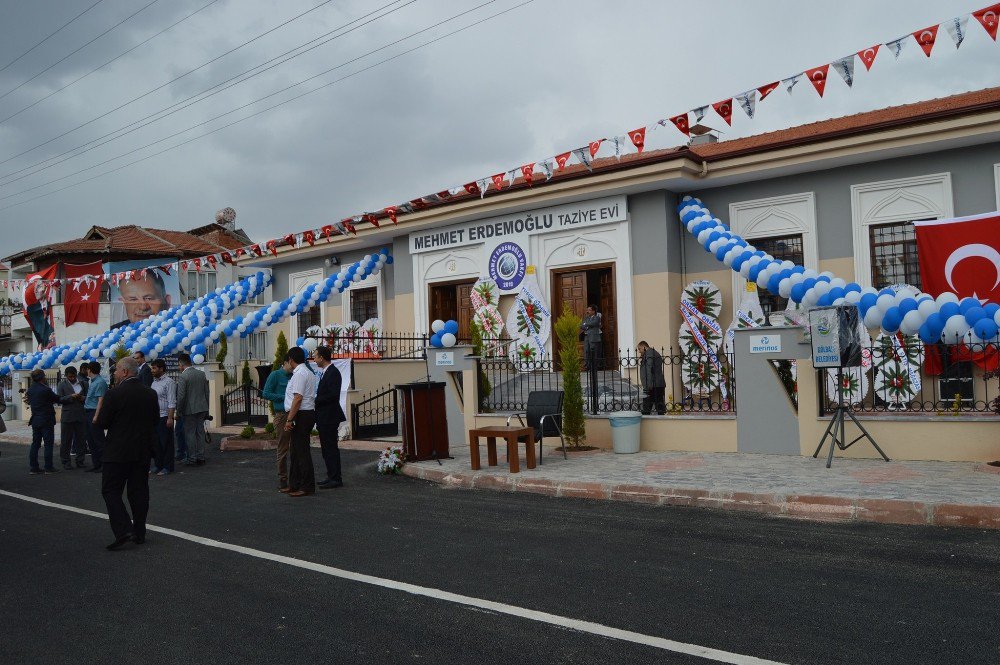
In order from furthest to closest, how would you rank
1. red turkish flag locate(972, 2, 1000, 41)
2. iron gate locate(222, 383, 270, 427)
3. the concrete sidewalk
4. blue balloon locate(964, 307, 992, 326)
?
iron gate locate(222, 383, 270, 427) → blue balloon locate(964, 307, 992, 326) → red turkish flag locate(972, 2, 1000, 41) → the concrete sidewalk

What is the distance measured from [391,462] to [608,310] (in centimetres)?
838

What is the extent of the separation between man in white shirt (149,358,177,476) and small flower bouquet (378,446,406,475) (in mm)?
3685

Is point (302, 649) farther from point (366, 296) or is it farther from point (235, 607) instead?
point (366, 296)

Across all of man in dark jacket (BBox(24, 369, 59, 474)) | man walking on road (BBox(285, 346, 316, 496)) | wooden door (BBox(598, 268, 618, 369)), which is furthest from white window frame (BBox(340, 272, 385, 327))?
man walking on road (BBox(285, 346, 316, 496))

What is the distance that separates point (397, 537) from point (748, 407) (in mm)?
6464

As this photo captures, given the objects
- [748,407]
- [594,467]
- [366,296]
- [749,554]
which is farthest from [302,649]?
[366,296]

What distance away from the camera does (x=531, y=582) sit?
559cm

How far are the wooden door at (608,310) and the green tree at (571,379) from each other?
538 centimetres

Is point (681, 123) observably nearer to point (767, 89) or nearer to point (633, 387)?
point (767, 89)

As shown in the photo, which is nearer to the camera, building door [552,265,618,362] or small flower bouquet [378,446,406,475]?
small flower bouquet [378,446,406,475]

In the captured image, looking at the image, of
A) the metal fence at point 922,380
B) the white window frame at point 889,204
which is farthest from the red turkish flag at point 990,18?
the white window frame at point 889,204

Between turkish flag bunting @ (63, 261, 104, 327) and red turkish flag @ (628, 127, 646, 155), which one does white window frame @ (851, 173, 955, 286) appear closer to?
red turkish flag @ (628, 127, 646, 155)

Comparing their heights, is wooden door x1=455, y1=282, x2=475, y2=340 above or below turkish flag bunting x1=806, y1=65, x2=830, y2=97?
below

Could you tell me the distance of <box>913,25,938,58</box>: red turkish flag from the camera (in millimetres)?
9781
